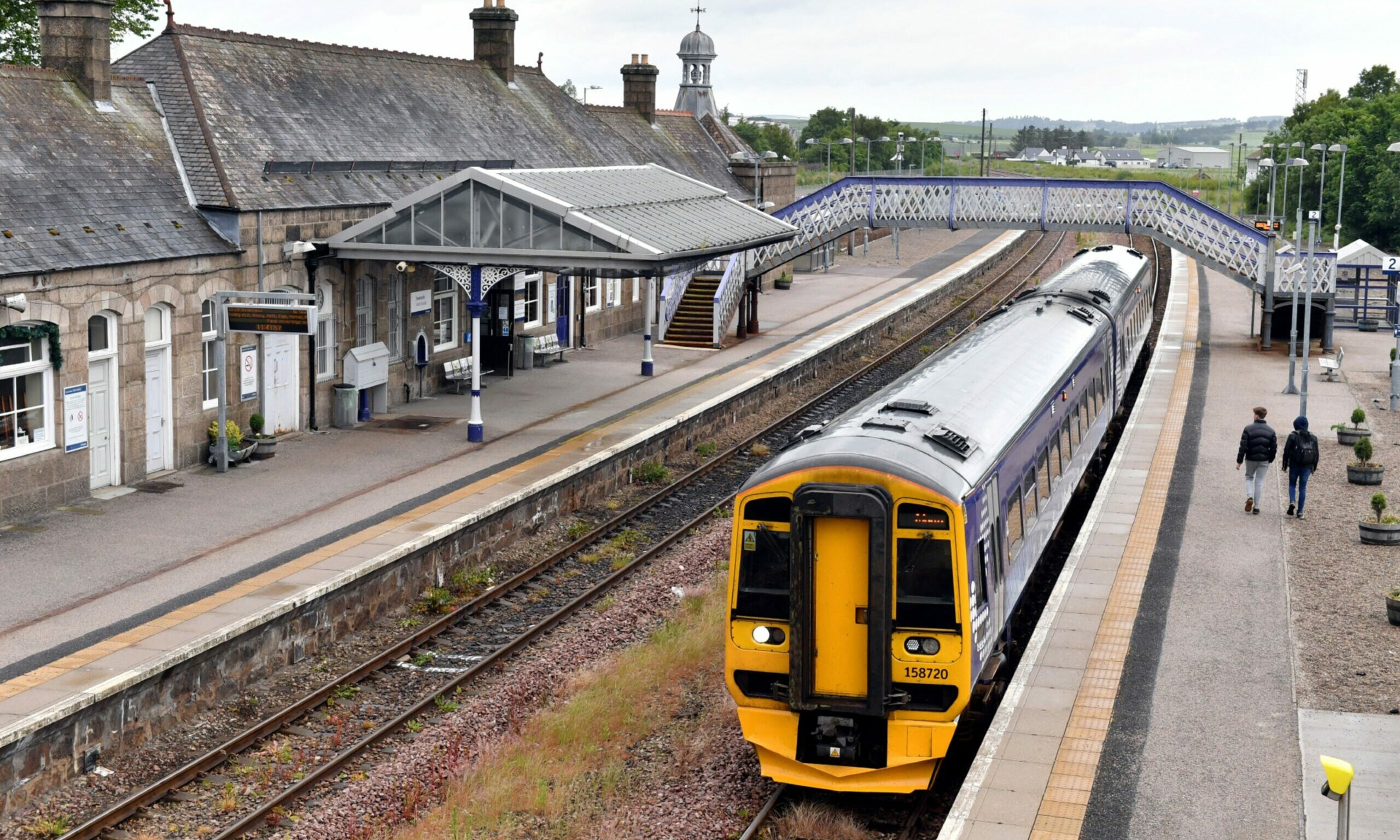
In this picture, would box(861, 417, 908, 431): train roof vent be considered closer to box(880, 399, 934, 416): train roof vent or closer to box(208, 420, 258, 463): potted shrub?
box(880, 399, 934, 416): train roof vent

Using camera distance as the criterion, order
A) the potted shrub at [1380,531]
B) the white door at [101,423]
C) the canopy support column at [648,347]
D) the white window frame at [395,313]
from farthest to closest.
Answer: the canopy support column at [648,347] → the white window frame at [395,313] → the white door at [101,423] → the potted shrub at [1380,531]

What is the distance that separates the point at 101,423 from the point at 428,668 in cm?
739

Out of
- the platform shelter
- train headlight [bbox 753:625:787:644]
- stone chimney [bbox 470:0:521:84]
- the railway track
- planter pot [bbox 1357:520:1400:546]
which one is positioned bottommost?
the railway track

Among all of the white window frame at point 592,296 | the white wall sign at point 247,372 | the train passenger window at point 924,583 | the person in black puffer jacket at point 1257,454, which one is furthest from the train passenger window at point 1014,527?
the white window frame at point 592,296

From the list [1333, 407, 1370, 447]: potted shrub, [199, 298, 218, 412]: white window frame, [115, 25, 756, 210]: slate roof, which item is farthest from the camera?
[1333, 407, 1370, 447]: potted shrub

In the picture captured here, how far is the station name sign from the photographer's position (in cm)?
2102

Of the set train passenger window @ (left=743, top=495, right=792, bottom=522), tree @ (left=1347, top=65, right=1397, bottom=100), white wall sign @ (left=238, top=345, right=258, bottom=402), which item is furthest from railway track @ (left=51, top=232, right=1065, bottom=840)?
tree @ (left=1347, top=65, right=1397, bottom=100)

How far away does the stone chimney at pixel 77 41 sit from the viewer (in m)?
21.9

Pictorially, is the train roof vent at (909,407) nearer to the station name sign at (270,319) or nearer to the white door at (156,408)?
the station name sign at (270,319)

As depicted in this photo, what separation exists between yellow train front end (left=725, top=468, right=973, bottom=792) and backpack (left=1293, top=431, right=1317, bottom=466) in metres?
10.3

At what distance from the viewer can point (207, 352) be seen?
2234 cm

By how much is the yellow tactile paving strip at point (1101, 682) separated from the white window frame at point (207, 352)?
1327 centimetres

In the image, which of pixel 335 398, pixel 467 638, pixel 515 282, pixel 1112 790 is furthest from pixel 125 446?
pixel 1112 790

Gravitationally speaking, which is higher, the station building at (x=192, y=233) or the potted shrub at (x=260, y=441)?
the station building at (x=192, y=233)
